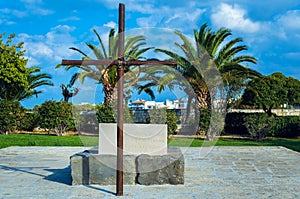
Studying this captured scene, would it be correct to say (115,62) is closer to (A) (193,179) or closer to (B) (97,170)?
(B) (97,170)

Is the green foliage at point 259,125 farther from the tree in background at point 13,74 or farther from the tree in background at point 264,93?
the tree in background at point 13,74

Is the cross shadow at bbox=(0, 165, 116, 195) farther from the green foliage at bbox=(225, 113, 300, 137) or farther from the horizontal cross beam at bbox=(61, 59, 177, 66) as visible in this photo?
the green foliage at bbox=(225, 113, 300, 137)

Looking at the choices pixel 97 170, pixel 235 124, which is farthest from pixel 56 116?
pixel 97 170

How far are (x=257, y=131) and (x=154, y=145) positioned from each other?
10678 mm

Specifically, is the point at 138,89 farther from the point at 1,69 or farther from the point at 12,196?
the point at 1,69

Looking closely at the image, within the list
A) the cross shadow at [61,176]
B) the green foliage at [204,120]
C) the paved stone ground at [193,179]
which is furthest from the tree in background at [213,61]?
the cross shadow at [61,176]

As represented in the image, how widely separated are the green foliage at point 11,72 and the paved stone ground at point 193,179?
11182 mm

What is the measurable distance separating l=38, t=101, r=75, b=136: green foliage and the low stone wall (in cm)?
1154

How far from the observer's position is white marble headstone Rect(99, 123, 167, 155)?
5.99m

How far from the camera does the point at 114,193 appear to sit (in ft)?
17.4

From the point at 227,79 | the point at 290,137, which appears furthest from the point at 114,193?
the point at 290,137

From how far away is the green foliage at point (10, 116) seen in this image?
1741 cm

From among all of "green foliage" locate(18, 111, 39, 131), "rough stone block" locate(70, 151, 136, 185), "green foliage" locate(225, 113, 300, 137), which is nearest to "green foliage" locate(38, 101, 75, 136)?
"green foliage" locate(18, 111, 39, 131)

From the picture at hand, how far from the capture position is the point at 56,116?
56.2ft
